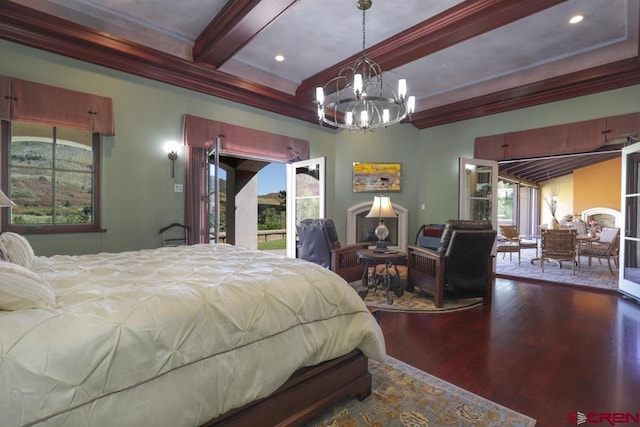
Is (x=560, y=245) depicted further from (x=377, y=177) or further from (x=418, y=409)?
(x=418, y=409)

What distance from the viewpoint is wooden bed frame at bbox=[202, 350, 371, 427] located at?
128 centimetres

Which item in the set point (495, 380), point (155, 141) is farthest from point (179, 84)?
point (495, 380)

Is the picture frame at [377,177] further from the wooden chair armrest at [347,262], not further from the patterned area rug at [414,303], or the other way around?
the patterned area rug at [414,303]

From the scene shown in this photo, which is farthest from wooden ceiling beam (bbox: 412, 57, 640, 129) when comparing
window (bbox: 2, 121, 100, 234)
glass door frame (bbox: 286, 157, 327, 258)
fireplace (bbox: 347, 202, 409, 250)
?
window (bbox: 2, 121, 100, 234)

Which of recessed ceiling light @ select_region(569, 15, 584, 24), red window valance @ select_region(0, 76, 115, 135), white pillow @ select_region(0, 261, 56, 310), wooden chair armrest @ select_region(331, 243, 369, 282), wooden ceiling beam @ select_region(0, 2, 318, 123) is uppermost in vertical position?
recessed ceiling light @ select_region(569, 15, 584, 24)

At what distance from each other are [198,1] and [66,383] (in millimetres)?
3361

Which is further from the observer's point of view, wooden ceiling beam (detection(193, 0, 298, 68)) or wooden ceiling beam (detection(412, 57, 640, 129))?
wooden ceiling beam (detection(412, 57, 640, 129))

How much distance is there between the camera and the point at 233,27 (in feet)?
10.2

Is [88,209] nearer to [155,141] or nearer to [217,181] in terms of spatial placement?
[155,141]

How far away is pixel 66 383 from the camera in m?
0.88

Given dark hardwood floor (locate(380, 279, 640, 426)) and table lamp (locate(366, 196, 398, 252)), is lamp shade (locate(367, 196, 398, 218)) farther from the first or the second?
dark hardwood floor (locate(380, 279, 640, 426))

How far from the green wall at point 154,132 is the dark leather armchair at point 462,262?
2439 mm

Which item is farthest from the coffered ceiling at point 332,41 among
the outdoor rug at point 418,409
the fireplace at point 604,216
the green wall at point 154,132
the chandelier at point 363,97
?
the fireplace at point 604,216

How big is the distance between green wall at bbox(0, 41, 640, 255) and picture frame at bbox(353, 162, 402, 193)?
1.75 ft
